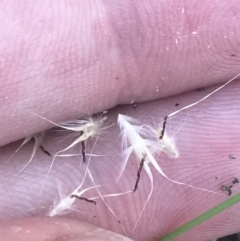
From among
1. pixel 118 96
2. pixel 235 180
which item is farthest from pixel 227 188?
pixel 118 96

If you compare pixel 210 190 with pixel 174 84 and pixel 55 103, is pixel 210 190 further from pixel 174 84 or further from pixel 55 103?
pixel 55 103

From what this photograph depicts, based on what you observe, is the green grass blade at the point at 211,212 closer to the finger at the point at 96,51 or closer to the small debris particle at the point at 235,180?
the small debris particle at the point at 235,180

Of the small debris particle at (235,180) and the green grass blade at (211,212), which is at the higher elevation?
the green grass blade at (211,212)

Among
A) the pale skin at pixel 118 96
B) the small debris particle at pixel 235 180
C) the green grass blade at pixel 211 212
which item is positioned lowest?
the small debris particle at pixel 235 180

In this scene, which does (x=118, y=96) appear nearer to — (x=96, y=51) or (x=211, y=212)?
(x=96, y=51)

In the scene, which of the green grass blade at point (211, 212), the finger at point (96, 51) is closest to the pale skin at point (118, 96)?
the finger at point (96, 51)

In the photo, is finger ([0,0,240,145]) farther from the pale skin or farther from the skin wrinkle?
the skin wrinkle
